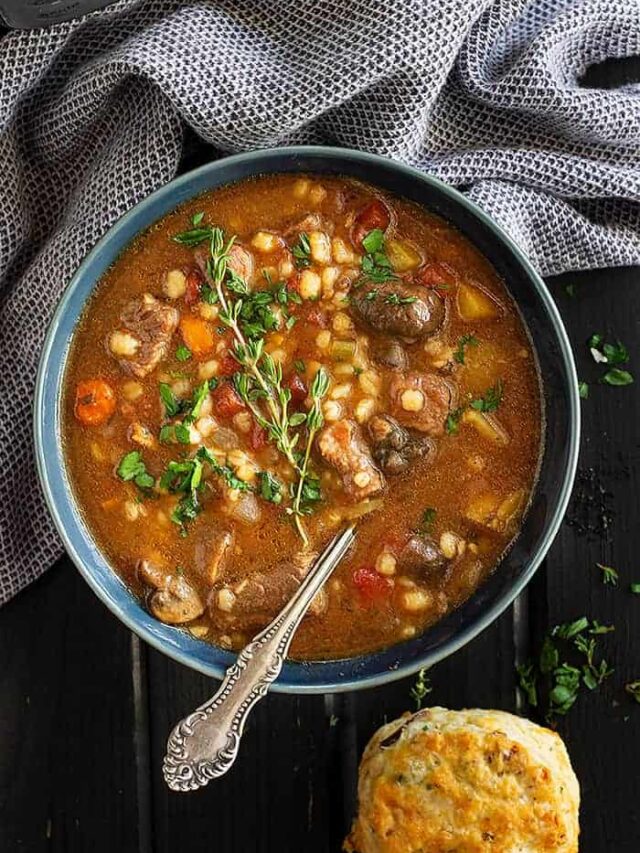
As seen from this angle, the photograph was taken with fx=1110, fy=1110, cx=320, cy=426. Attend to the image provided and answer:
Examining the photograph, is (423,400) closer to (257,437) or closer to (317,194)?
(257,437)

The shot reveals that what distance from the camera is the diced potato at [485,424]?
135 inches

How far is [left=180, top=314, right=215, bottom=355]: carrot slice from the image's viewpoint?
3.39 metres

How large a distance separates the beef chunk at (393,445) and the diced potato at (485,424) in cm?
14

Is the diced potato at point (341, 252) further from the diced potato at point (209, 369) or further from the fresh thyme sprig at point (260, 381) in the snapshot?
the diced potato at point (209, 369)

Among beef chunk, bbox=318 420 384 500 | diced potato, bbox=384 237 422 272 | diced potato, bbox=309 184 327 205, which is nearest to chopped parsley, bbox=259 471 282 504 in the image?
beef chunk, bbox=318 420 384 500

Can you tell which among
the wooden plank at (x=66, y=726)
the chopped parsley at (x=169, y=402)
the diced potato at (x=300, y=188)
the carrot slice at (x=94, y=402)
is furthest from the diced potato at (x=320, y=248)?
the wooden plank at (x=66, y=726)

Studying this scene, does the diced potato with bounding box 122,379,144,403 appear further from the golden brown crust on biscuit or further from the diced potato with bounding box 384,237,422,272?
the golden brown crust on biscuit

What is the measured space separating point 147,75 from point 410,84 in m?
0.80

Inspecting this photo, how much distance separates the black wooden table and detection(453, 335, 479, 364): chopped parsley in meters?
0.58

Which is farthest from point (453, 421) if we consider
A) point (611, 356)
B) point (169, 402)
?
point (169, 402)

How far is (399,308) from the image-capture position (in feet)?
10.7

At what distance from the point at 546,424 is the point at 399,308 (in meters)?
0.61

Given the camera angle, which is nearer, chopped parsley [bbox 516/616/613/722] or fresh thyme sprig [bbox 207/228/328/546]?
fresh thyme sprig [bbox 207/228/328/546]

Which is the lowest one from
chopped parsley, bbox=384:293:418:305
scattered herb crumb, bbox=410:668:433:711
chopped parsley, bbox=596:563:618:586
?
scattered herb crumb, bbox=410:668:433:711
